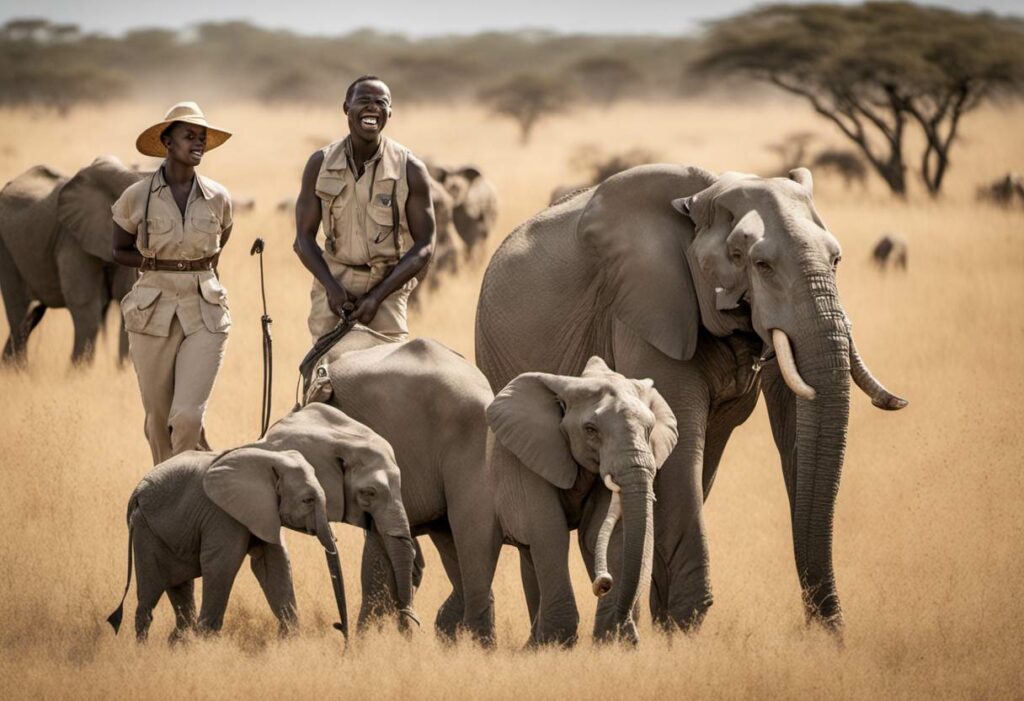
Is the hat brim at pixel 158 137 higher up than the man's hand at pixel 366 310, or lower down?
higher up

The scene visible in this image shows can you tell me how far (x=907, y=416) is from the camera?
41.8 ft

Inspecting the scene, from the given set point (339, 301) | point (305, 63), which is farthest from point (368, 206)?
point (305, 63)

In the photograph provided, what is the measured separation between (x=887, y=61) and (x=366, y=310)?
2544 centimetres

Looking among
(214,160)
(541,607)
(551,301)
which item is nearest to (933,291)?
(551,301)

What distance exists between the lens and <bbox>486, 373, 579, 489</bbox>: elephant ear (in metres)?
7.15

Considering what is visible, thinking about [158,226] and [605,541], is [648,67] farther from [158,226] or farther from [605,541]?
[605,541]

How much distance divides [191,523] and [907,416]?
6511 millimetres

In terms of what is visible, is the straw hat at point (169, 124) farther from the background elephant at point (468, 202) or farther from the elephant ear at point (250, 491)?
the background elephant at point (468, 202)

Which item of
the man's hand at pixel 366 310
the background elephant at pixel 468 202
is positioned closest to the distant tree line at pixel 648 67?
the background elephant at pixel 468 202

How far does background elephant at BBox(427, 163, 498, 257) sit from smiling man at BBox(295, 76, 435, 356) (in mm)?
11211

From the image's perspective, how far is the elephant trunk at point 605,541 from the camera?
6.65 meters

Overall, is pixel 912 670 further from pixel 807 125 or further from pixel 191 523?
pixel 807 125

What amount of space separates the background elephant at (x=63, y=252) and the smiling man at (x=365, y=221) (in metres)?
5.22

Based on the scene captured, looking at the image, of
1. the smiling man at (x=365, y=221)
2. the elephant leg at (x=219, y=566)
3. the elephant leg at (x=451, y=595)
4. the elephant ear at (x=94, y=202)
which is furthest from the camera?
the elephant ear at (x=94, y=202)
